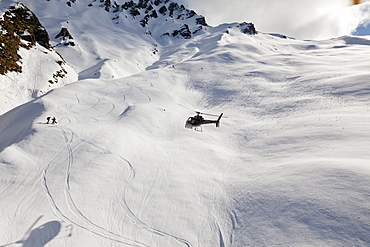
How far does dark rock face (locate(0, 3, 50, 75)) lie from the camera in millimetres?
33406

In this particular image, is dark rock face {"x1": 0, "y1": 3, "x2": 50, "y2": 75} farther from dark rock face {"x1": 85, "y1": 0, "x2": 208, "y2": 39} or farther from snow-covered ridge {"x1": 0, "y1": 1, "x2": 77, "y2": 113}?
dark rock face {"x1": 85, "y1": 0, "x2": 208, "y2": 39}

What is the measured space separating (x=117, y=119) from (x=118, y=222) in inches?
512

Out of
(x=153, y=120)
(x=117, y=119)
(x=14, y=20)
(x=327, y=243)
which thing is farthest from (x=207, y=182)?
(x=14, y=20)

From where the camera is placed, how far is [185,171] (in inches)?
579

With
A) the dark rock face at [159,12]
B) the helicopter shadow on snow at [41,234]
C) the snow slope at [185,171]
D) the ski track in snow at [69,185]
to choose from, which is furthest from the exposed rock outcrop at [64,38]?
the helicopter shadow on snow at [41,234]

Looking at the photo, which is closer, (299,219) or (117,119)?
(299,219)

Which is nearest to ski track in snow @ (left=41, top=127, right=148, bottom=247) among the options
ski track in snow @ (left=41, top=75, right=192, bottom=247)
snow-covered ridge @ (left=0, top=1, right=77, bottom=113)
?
ski track in snow @ (left=41, top=75, right=192, bottom=247)

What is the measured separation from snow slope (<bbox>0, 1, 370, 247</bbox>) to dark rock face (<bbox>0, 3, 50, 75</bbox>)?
16.0 m

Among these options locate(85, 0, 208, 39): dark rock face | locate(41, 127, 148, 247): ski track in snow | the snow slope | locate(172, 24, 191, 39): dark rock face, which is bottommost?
locate(41, 127, 148, 247): ski track in snow

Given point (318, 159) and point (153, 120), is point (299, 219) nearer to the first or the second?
point (318, 159)

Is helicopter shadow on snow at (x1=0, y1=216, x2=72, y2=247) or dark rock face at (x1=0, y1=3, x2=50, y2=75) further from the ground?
dark rock face at (x1=0, y1=3, x2=50, y2=75)

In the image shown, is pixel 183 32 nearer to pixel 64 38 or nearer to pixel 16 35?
pixel 64 38

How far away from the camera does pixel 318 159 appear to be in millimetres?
12859

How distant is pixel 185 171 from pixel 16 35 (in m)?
48.1
